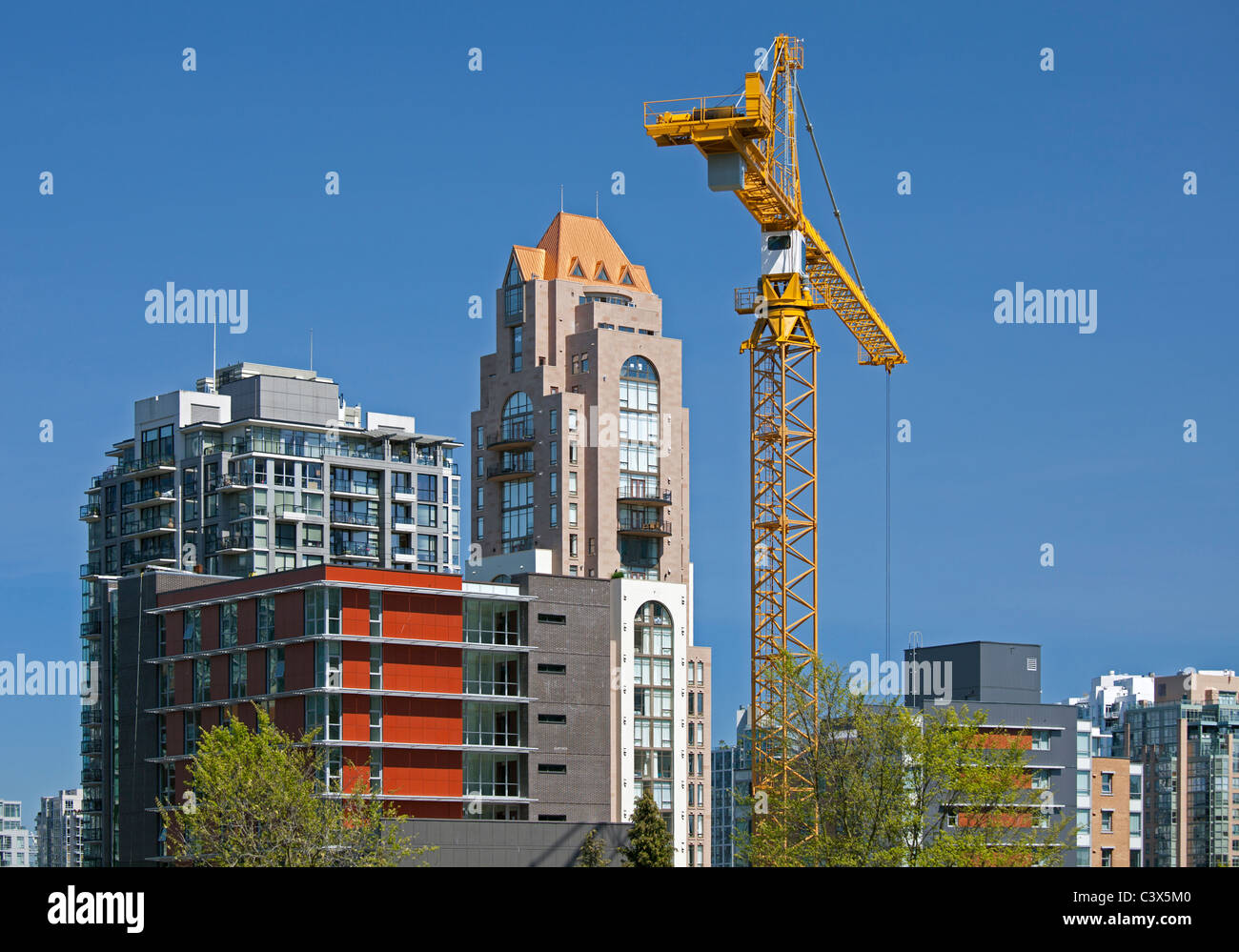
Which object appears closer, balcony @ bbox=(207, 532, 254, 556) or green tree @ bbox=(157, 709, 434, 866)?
green tree @ bbox=(157, 709, 434, 866)

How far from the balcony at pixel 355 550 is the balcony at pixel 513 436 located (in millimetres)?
27283

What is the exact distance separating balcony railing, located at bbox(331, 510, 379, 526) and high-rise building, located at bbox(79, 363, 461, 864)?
134 mm

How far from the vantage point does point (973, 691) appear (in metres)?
170

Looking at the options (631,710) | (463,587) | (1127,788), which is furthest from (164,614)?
(1127,788)

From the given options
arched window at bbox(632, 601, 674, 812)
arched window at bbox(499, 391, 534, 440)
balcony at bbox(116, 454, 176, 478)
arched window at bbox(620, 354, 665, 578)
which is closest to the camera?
arched window at bbox(632, 601, 674, 812)

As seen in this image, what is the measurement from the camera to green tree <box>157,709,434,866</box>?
277 ft

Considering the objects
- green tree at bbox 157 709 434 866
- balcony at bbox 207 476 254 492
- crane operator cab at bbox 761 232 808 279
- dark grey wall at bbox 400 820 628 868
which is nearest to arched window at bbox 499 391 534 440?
balcony at bbox 207 476 254 492

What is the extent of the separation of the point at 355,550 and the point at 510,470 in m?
29.2

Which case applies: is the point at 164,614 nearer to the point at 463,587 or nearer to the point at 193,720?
the point at 193,720

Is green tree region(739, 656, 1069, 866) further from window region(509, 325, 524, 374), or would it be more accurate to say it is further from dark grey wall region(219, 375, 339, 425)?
dark grey wall region(219, 375, 339, 425)

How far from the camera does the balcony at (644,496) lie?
153m

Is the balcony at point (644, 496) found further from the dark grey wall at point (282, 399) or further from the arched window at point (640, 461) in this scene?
the dark grey wall at point (282, 399)

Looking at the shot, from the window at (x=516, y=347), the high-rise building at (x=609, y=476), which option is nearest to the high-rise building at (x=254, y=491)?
the high-rise building at (x=609, y=476)
